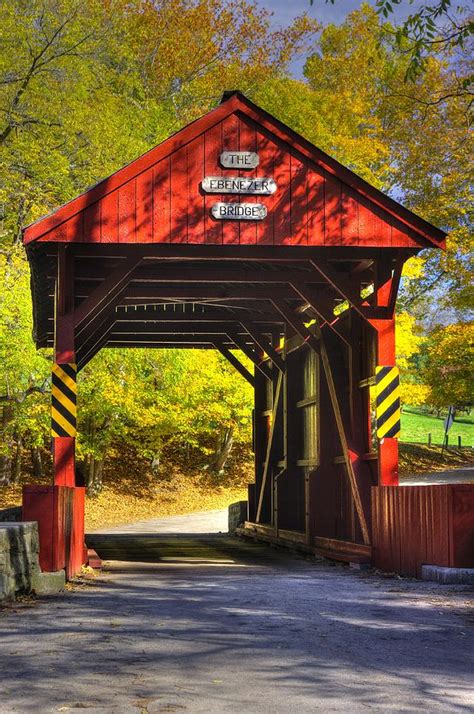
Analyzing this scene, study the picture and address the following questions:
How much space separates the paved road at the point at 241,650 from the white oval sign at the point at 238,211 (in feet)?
16.1

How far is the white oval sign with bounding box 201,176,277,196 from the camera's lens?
43.6 ft

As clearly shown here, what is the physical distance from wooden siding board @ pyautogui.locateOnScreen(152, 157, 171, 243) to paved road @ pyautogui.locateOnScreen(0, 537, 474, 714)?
15.2 ft

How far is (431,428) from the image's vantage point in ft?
194

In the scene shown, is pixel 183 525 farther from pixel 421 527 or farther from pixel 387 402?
pixel 421 527

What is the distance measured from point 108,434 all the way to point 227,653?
81.0 feet

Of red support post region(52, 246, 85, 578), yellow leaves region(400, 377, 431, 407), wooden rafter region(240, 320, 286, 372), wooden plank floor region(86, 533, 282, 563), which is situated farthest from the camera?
yellow leaves region(400, 377, 431, 407)

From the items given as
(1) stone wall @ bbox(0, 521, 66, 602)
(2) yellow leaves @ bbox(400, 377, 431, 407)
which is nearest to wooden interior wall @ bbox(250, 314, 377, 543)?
(1) stone wall @ bbox(0, 521, 66, 602)

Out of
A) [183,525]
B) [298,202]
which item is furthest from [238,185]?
[183,525]

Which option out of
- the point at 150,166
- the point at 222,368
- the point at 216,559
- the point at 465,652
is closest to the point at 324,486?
the point at 216,559

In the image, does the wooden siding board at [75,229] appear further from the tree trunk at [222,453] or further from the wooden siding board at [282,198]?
the tree trunk at [222,453]

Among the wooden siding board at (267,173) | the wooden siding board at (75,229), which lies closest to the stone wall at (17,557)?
the wooden siding board at (75,229)

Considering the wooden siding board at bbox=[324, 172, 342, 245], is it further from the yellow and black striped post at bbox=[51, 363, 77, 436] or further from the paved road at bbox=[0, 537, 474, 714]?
the paved road at bbox=[0, 537, 474, 714]

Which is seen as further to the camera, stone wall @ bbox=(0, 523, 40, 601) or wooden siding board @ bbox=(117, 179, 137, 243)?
wooden siding board @ bbox=(117, 179, 137, 243)

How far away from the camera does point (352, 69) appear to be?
37.0 metres
